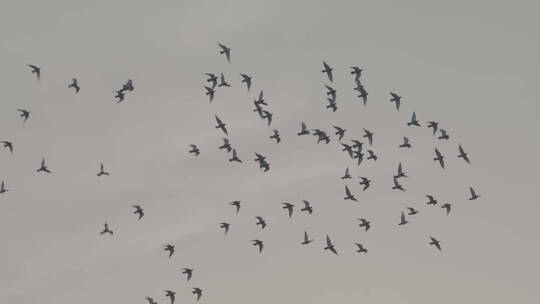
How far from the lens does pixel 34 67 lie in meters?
200

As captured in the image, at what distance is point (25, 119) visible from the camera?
19925cm

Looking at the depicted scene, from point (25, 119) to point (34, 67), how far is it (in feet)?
27.7
